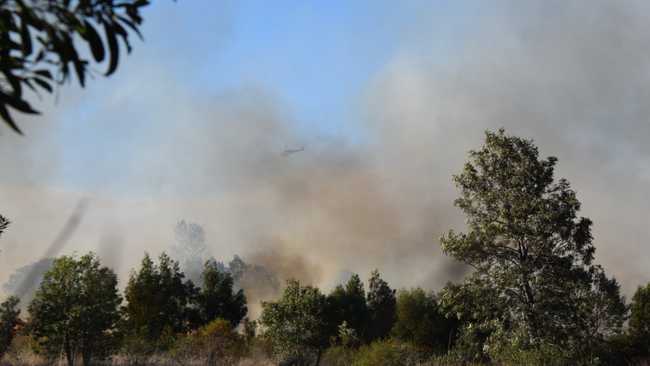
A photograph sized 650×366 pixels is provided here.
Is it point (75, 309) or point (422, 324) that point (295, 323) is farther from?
point (422, 324)

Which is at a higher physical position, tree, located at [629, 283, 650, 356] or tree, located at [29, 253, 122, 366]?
tree, located at [629, 283, 650, 356]

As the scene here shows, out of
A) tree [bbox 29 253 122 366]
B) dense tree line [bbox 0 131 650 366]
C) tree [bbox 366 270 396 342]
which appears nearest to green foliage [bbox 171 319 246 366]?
dense tree line [bbox 0 131 650 366]

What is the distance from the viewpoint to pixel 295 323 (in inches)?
1209

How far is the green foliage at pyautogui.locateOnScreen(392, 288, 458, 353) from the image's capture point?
40.2 metres

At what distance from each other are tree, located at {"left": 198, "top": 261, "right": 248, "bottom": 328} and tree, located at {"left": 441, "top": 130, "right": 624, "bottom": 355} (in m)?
22.3

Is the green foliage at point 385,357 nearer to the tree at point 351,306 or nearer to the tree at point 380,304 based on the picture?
the tree at point 351,306

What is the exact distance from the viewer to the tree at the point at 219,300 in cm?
4081

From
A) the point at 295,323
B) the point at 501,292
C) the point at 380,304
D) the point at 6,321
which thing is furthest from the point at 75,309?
the point at 380,304

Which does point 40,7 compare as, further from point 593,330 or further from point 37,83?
point 593,330

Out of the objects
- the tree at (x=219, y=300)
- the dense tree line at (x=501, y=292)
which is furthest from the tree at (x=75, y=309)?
the tree at (x=219, y=300)

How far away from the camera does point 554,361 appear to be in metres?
21.7

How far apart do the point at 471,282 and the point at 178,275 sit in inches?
862

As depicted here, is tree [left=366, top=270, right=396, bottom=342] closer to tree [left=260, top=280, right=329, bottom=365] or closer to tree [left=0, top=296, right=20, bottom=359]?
tree [left=260, top=280, right=329, bottom=365]

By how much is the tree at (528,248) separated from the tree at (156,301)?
18456mm
